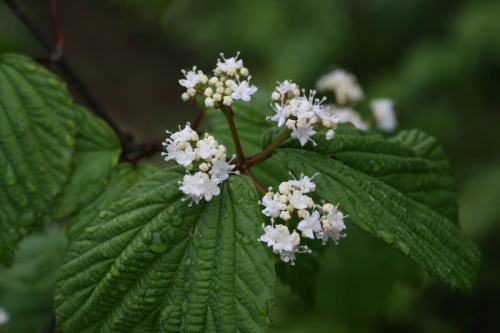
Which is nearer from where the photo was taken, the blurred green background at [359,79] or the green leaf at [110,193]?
the green leaf at [110,193]

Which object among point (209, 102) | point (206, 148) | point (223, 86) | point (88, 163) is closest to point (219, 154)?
point (206, 148)

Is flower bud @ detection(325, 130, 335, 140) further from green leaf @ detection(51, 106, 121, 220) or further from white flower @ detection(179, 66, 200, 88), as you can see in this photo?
green leaf @ detection(51, 106, 121, 220)

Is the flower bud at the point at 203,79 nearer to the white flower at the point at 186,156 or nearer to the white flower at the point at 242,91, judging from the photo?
the white flower at the point at 242,91

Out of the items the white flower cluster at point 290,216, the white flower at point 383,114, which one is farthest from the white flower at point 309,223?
the white flower at point 383,114

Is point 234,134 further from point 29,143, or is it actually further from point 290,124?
point 29,143

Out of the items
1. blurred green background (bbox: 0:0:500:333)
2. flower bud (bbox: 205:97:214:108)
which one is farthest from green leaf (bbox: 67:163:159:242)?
blurred green background (bbox: 0:0:500:333)

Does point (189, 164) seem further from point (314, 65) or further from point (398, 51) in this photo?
point (398, 51)
